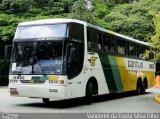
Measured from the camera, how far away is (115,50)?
70.7ft

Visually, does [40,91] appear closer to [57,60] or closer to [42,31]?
[57,60]

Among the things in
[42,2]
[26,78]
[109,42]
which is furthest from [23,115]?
[42,2]

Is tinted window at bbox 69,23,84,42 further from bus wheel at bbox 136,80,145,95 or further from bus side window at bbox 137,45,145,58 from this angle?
bus wheel at bbox 136,80,145,95

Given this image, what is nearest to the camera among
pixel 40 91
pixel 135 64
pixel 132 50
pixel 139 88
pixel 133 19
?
pixel 40 91

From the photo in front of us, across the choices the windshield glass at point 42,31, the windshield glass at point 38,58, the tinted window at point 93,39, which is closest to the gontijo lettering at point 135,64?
the tinted window at point 93,39

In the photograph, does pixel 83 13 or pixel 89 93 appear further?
pixel 83 13

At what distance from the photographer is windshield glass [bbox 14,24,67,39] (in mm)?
16406

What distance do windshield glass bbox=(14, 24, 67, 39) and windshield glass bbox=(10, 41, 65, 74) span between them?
0.32m

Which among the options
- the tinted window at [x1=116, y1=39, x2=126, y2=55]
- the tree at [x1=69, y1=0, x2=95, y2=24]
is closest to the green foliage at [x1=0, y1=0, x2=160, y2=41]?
the tree at [x1=69, y1=0, x2=95, y2=24]

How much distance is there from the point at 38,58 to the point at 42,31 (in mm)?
1122

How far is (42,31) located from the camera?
54.8 feet

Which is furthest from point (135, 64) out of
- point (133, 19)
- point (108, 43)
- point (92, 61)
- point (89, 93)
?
point (133, 19)

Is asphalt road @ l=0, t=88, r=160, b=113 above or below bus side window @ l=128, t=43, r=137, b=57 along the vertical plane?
below

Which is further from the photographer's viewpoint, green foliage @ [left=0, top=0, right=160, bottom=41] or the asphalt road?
green foliage @ [left=0, top=0, right=160, bottom=41]
